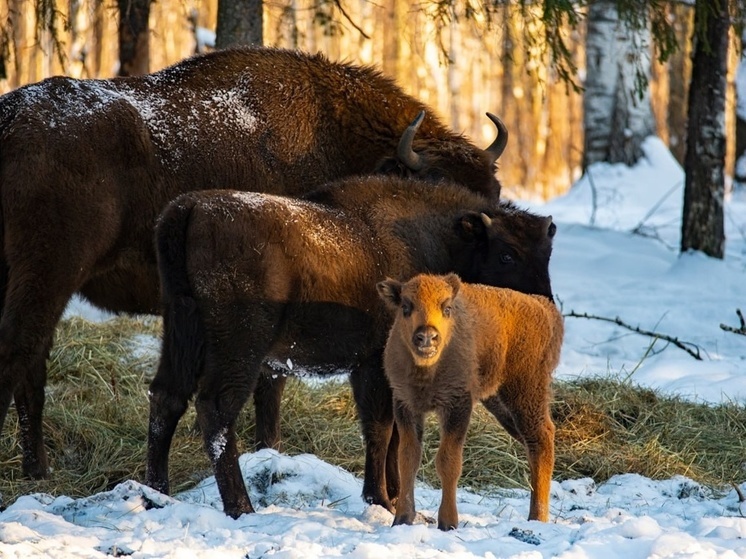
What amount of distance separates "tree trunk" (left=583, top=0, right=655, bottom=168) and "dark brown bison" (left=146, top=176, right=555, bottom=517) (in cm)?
993

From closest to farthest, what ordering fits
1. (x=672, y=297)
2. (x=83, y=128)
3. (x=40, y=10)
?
(x=83, y=128)
(x=40, y=10)
(x=672, y=297)

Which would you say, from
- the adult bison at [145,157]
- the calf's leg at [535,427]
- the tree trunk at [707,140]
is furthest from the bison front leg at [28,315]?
the tree trunk at [707,140]

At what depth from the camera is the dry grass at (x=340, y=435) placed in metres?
6.51

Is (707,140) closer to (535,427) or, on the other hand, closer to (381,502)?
(535,427)

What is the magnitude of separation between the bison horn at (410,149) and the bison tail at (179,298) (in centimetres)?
207

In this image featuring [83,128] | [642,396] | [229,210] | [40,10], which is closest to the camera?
[229,210]

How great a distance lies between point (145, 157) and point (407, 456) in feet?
8.41

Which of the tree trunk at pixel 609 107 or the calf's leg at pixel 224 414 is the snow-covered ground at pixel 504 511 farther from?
the tree trunk at pixel 609 107

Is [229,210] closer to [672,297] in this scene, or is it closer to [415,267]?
[415,267]

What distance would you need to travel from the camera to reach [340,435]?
7.03 meters

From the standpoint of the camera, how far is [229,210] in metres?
5.29

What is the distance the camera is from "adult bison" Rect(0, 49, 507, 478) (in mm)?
6059

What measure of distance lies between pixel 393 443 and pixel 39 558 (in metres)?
2.17

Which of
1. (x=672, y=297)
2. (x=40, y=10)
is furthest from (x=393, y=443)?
(x=672, y=297)
